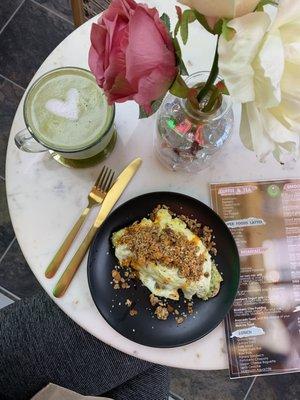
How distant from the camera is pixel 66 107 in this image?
76 centimetres

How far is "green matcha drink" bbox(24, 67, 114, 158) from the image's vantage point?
0.76 m

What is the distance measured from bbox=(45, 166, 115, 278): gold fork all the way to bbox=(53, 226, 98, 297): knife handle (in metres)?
0.02

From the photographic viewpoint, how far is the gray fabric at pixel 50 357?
2.98 feet

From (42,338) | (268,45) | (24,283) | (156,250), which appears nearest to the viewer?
(268,45)

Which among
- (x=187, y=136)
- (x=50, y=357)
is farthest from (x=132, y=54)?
(x=50, y=357)

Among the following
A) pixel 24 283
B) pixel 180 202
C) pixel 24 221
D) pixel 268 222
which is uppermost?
pixel 24 221

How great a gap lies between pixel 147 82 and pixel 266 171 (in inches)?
16.0

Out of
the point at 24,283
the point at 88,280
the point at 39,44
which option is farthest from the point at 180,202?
the point at 39,44

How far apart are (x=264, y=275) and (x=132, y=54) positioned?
47 cm

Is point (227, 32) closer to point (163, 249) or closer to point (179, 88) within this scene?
point (179, 88)

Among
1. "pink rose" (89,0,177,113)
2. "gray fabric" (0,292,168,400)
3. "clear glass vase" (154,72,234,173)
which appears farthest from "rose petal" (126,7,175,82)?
"gray fabric" (0,292,168,400)

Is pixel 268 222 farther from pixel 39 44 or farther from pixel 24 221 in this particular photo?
pixel 39 44

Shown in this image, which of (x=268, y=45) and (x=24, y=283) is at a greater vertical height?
(x=268, y=45)

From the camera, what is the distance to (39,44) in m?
1.39
